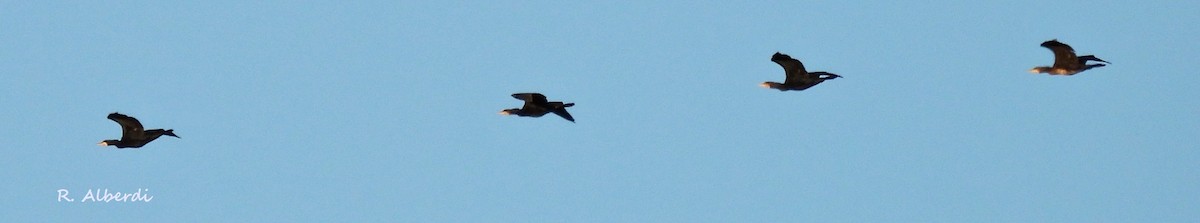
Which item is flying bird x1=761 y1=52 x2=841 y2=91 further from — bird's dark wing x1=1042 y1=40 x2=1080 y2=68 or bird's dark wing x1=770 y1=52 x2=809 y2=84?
bird's dark wing x1=1042 y1=40 x2=1080 y2=68

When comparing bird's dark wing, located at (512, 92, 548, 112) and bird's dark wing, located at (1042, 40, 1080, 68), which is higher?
bird's dark wing, located at (512, 92, 548, 112)

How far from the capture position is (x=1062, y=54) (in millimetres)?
47062

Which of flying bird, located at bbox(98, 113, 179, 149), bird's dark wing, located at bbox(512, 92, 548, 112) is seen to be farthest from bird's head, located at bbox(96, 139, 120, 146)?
bird's dark wing, located at bbox(512, 92, 548, 112)

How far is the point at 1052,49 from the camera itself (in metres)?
46.9

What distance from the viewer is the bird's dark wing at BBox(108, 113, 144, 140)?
4891 centimetres

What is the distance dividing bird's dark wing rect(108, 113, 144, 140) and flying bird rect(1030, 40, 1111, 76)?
590 inches

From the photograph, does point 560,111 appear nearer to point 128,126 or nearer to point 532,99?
point 532,99

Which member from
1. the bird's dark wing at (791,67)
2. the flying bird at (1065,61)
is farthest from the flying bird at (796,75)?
the flying bird at (1065,61)

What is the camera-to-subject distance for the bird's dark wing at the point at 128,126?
48.9 metres

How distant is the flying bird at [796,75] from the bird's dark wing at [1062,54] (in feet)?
11.5

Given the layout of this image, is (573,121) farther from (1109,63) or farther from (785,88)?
(1109,63)

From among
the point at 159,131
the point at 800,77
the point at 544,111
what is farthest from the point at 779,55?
the point at 159,131

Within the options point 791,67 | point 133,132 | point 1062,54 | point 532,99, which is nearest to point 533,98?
point 532,99

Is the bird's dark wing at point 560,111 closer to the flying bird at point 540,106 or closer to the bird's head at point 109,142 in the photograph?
the flying bird at point 540,106
